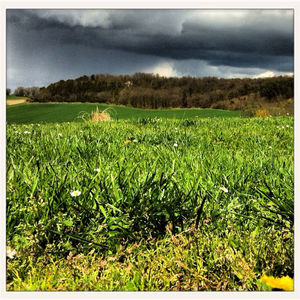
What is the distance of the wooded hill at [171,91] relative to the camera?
3723 mm

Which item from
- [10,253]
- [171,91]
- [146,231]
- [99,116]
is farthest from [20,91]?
[99,116]

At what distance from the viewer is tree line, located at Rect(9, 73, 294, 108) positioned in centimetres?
361

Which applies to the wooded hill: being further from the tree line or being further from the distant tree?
the distant tree

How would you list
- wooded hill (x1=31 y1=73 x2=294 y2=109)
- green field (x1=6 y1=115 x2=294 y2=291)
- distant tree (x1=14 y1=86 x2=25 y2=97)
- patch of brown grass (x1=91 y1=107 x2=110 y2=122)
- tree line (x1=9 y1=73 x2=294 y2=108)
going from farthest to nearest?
patch of brown grass (x1=91 y1=107 x2=110 y2=122), wooded hill (x1=31 y1=73 x2=294 y2=109), tree line (x1=9 y1=73 x2=294 y2=108), distant tree (x1=14 y1=86 x2=25 y2=97), green field (x1=6 y1=115 x2=294 y2=291)

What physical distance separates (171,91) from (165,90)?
129mm

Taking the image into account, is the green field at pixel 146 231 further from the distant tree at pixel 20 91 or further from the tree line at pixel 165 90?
the tree line at pixel 165 90

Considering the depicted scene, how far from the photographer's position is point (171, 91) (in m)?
4.89

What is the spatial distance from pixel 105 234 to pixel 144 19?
5.27 feet

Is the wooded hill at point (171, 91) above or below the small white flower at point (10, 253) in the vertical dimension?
above

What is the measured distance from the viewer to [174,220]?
203 cm

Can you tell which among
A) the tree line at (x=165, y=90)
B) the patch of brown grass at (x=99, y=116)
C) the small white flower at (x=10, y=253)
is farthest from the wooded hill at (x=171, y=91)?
the patch of brown grass at (x=99, y=116)

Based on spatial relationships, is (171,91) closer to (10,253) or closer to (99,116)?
(10,253)

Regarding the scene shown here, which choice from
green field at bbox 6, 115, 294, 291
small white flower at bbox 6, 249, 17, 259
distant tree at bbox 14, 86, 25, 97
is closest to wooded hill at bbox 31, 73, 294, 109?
distant tree at bbox 14, 86, 25, 97
